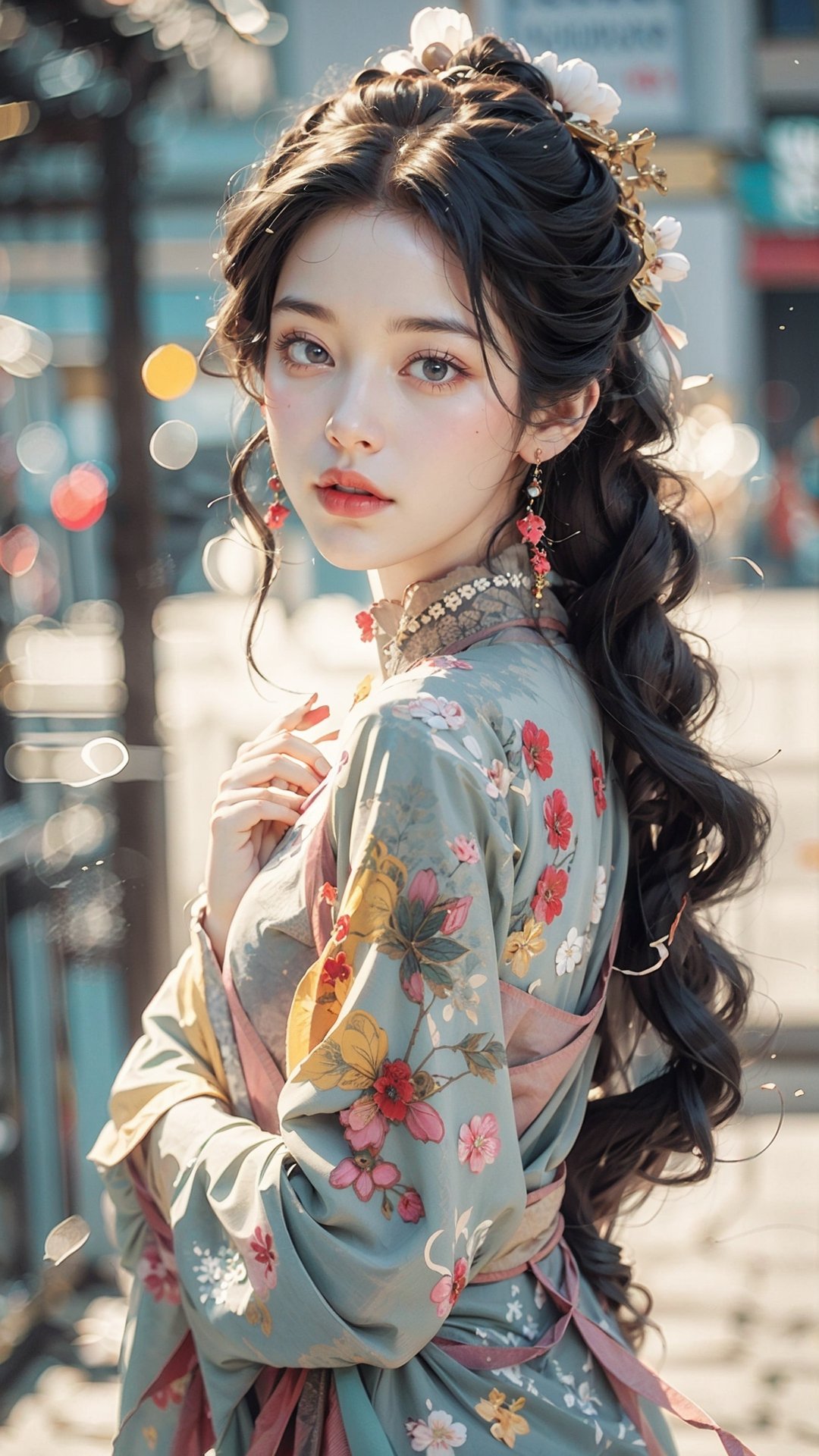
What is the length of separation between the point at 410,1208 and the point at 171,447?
7.78ft

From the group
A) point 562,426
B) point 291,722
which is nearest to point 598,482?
point 562,426

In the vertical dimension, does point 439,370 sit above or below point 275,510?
above

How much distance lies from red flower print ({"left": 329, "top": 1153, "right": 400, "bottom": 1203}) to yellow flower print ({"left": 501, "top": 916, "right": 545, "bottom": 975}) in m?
0.17

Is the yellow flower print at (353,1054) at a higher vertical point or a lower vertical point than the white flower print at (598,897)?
lower

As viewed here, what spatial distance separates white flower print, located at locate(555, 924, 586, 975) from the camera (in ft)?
3.28

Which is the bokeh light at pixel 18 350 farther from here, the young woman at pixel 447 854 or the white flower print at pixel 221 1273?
the white flower print at pixel 221 1273

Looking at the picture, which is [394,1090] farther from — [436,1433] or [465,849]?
[436,1433]

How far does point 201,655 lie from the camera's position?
18.0 ft

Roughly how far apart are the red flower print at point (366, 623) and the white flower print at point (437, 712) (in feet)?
0.85

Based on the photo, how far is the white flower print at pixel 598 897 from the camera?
105 cm

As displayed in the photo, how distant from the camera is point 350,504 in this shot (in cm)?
99

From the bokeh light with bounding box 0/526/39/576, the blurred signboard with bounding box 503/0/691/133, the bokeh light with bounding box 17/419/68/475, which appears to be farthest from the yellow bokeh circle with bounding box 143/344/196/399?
the bokeh light with bounding box 17/419/68/475

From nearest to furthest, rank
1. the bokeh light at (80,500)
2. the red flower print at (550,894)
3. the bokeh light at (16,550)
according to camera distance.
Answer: the red flower print at (550,894) < the bokeh light at (16,550) < the bokeh light at (80,500)

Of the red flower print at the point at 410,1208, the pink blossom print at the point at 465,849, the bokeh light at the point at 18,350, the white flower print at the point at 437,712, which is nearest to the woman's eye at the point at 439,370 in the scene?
the white flower print at the point at 437,712
